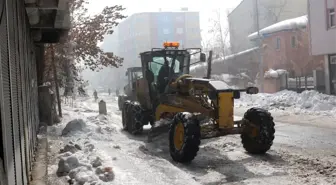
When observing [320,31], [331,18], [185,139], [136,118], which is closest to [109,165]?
[185,139]

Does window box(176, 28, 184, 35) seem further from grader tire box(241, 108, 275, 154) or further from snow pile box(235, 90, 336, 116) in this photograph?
grader tire box(241, 108, 275, 154)

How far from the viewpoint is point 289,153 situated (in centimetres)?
865

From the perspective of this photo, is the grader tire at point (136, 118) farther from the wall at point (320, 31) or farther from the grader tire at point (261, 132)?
the wall at point (320, 31)

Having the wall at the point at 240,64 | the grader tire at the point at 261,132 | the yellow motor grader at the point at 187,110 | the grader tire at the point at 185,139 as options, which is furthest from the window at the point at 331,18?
the wall at the point at 240,64

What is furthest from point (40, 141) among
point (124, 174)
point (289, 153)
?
point (289, 153)

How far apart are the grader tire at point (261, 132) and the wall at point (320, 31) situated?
17061 millimetres

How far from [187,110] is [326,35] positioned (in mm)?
17507

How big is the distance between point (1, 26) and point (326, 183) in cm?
501

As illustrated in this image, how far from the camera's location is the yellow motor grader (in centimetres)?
820

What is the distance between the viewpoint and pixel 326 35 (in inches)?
953

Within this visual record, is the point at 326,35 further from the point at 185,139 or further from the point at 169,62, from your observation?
the point at 185,139

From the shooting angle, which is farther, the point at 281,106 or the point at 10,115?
the point at 281,106

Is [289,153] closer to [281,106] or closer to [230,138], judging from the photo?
[230,138]

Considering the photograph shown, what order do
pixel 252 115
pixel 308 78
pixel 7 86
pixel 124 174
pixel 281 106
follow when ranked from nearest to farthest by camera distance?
pixel 7 86, pixel 124 174, pixel 252 115, pixel 281 106, pixel 308 78
